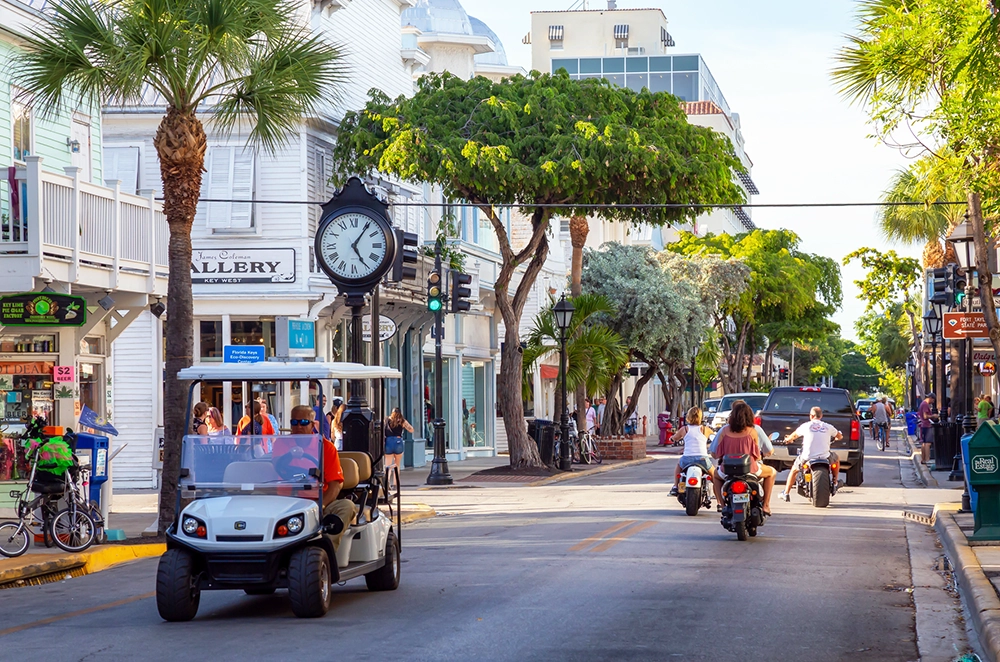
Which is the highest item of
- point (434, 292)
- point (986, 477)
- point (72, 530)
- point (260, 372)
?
point (434, 292)

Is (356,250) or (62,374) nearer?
(356,250)

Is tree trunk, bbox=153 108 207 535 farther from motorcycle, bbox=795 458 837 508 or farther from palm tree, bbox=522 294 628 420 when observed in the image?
palm tree, bbox=522 294 628 420

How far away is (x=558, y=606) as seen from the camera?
11.2 m

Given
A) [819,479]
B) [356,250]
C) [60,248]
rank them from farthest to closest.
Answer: [819,479]
[356,250]
[60,248]

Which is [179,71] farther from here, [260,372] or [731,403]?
[731,403]

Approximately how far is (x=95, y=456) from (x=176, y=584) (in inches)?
310

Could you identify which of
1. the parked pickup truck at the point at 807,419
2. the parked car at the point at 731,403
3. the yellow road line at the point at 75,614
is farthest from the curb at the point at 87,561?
the parked car at the point at 731,403

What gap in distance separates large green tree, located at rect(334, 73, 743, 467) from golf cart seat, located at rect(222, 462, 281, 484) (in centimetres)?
1844

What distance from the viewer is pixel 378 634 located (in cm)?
992

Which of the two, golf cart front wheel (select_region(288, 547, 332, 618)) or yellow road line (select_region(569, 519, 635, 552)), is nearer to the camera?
golf cart front wheel (select_region(288, 547, 332, 618))

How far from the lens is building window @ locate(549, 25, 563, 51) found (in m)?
107

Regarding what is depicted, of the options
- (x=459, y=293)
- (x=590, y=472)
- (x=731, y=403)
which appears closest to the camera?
(x=459, y=293)

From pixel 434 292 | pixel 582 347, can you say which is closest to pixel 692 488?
pixel 434 292

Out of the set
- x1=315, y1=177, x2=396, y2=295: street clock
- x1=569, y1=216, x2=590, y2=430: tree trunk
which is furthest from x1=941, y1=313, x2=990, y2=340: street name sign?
x1=569, y1=216, x2=590, y2=430: tree trunk
